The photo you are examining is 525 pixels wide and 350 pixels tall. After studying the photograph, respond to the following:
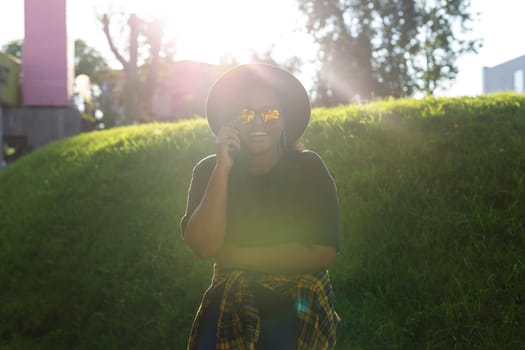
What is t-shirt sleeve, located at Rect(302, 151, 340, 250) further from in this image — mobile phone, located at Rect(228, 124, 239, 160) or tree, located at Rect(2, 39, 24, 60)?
tree, located at Rect(2, 39, 24, 60)

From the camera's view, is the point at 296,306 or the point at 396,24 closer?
the point at 296,306

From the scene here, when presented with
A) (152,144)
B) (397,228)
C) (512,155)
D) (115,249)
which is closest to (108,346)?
(115,249)

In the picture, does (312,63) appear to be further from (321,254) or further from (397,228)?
(321,254)

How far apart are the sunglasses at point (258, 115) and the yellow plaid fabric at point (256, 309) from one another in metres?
0.66

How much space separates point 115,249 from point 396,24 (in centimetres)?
2413

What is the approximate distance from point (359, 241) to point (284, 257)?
4.21 metres

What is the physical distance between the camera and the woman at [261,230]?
85.4 inches

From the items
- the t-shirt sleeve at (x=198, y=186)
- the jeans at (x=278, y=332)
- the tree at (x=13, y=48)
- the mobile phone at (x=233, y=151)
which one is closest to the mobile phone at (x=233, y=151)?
the mobile phone at (x=233, y=151)

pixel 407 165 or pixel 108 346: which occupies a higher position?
pixel 407 165

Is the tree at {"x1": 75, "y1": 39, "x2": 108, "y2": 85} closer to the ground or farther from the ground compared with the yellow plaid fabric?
farther from the ground

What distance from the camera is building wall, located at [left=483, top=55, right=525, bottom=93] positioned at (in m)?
54.0

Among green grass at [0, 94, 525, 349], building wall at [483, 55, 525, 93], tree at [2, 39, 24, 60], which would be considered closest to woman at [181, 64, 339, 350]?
green grass at [0, 94, 525, 349]

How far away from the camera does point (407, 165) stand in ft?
23.9

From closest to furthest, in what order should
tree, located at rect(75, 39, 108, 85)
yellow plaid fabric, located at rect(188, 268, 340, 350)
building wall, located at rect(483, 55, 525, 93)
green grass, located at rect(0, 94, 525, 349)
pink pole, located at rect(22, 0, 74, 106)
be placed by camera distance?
yellow plaid fabric, located at rect(188, 268, 340, 350) < green grass, located at rect(0, 94, 525, 349) < pink pole, located at rect(22, 0, 74, 106) < building wall, located at rect(483, 55, 525, 93) < tree, located at rect(75, 39, 108, 85)
